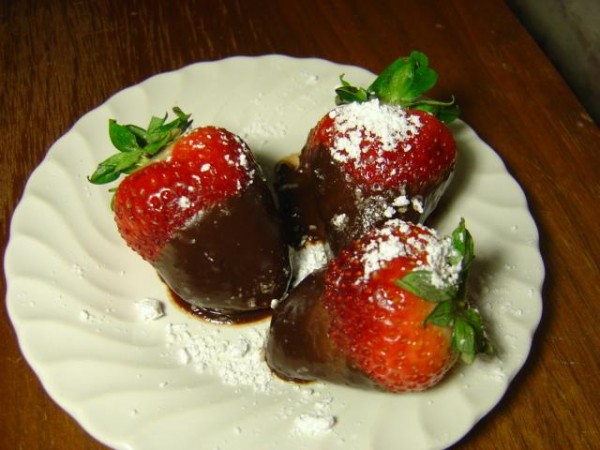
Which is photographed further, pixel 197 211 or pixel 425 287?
pixel 197 211

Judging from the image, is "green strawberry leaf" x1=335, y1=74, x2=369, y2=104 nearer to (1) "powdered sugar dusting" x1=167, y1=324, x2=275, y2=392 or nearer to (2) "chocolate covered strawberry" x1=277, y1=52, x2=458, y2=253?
(2) "chocolate covered strawberry" x1=277, y1=52, x2=458, y2=253

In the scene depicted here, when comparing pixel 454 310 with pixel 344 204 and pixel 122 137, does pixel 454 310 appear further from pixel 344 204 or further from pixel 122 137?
pixel 122 137

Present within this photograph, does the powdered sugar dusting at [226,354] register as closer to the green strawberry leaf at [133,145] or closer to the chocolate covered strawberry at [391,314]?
the chocolate covered strawberry at [391,314]

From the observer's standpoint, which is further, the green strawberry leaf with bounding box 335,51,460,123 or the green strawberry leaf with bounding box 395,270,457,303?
the green strawberry leaf with bounding box 335,51,460,123

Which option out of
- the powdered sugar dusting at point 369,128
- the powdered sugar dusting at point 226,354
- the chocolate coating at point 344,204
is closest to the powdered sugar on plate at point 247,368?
the powdered sugar dusting at point 226,354

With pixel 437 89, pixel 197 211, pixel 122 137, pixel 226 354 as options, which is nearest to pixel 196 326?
pixel 226 354

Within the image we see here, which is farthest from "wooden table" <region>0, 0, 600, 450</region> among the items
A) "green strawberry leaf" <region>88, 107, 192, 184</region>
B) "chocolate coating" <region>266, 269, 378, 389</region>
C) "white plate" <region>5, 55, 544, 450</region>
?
"green strawberry leaf" <region>88, 107, 192, 184</region>

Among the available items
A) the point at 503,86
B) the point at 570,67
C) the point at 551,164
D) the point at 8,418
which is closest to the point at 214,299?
the point at 8,418

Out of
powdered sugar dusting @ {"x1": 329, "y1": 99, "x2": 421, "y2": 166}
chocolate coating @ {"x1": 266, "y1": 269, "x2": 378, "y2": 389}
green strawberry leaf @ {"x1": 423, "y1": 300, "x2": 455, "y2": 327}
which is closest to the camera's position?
green strawberry leaf @ {"x1": 423, "y1": 300, "x2": 455, "y2": 327}
